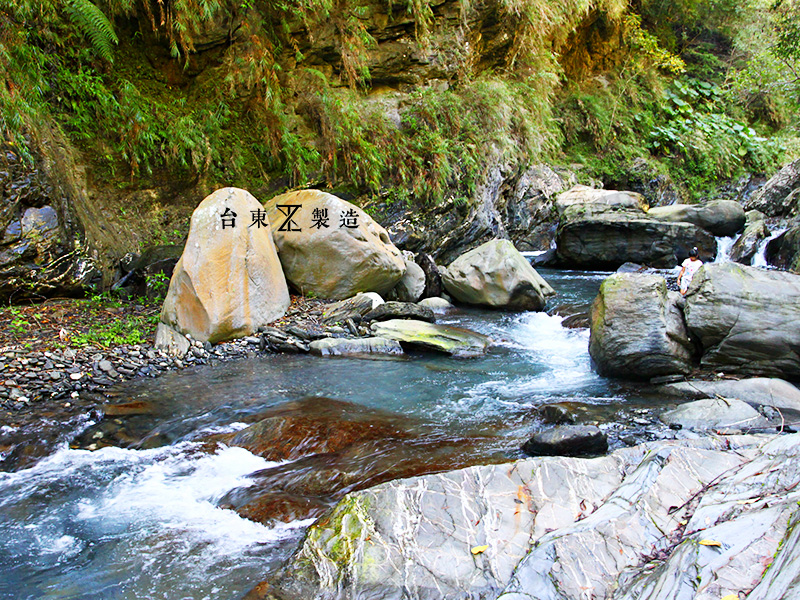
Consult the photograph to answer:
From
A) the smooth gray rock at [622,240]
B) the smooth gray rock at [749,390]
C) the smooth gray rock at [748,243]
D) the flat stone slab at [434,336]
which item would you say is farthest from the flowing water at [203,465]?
the smooth gray rock at [748,243]

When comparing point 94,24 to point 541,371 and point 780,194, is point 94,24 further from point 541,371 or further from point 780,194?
point 780,194

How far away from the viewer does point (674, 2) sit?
65.5ft

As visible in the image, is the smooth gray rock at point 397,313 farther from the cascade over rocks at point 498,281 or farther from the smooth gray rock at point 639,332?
the smooth gray rock at point 639,332

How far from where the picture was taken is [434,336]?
737 cm

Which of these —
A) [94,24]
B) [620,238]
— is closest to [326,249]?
[94,24]

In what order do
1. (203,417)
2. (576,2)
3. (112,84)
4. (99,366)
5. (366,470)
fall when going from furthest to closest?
(576,2)
(112,84)
(99,366)
(203,417)
(366,470)

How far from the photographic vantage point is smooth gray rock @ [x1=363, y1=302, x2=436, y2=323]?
8.15m

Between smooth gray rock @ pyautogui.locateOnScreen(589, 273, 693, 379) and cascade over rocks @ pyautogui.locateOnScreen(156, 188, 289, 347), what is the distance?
4617 millimetres

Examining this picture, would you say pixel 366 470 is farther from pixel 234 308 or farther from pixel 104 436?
pixel 234 308

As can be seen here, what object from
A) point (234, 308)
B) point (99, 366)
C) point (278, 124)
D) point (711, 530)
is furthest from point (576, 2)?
point (711, 530)

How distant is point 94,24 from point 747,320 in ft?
33.0

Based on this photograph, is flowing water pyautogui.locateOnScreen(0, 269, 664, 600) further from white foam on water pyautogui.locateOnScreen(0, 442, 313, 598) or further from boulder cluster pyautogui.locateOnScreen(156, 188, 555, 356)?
boulder cluster pyautogui.locateOnScreen(156, 188, 555, 356)

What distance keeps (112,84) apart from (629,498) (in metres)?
10.3

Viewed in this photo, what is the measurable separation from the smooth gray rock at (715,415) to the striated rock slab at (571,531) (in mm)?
1386
